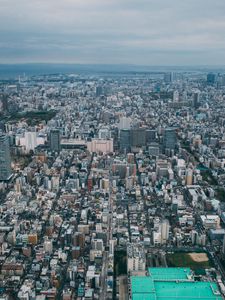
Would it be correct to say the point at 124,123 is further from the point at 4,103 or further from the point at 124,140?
the point at 4,103

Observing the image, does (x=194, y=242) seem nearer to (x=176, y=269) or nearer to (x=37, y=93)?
(x=176, y=269)

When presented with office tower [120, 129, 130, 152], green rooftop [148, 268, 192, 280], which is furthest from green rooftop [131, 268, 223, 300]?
office tower [120, 129, 130, 152]

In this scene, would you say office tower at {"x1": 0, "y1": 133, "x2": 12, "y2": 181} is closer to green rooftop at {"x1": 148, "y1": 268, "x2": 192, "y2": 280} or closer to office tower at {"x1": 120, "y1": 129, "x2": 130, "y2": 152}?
office tower at {"x1": 120, "y1": 129, "x2": 130, "y2": 152}

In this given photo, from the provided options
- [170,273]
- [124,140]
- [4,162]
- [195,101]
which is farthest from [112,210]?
[195,101]

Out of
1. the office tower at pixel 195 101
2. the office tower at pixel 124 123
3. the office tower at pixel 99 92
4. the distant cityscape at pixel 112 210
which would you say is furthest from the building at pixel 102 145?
the office tower at pixel 99 92

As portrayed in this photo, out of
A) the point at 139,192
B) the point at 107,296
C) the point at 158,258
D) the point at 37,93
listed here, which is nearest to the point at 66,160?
the point at 139,192
